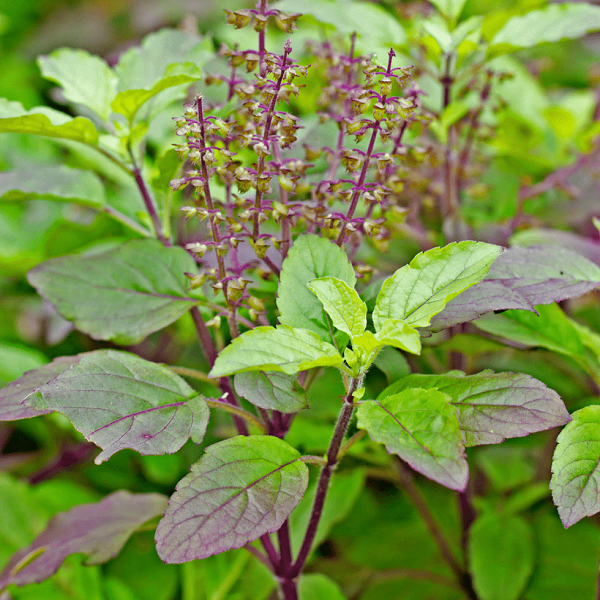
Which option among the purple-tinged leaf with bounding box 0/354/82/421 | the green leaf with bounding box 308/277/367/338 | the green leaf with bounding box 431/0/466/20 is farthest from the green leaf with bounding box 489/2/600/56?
the purple-tinged leaf with bounding box 0/354/82/421

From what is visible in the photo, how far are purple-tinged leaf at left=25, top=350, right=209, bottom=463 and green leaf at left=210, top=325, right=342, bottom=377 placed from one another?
0.09 m

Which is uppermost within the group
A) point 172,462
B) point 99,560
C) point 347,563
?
point 99,560

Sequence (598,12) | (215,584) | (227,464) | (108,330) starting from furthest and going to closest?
(215,584) → (598,12) → (108,330) → (227,464)

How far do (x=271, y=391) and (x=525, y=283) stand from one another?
12.1 inches

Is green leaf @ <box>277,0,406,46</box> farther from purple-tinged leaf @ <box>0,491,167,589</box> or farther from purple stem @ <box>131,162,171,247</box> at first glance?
purple-tinged leaf @ <box>0,491,167,589</box>

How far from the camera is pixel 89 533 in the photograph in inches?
29.9

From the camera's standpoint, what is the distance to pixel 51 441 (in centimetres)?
128

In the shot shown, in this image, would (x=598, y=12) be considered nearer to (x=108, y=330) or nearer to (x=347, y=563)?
(x=108, y=330)

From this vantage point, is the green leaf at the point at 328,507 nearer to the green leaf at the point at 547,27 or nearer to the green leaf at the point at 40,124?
the green leaf at the point at 40,124

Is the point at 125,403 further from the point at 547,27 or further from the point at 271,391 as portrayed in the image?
the point at 547,27

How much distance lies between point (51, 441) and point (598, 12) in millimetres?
1321

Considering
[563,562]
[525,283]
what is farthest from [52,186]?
[563,562]

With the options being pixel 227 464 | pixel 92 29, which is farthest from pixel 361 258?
pixel 92 29

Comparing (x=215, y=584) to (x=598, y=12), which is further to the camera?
(x=215, y=584)
